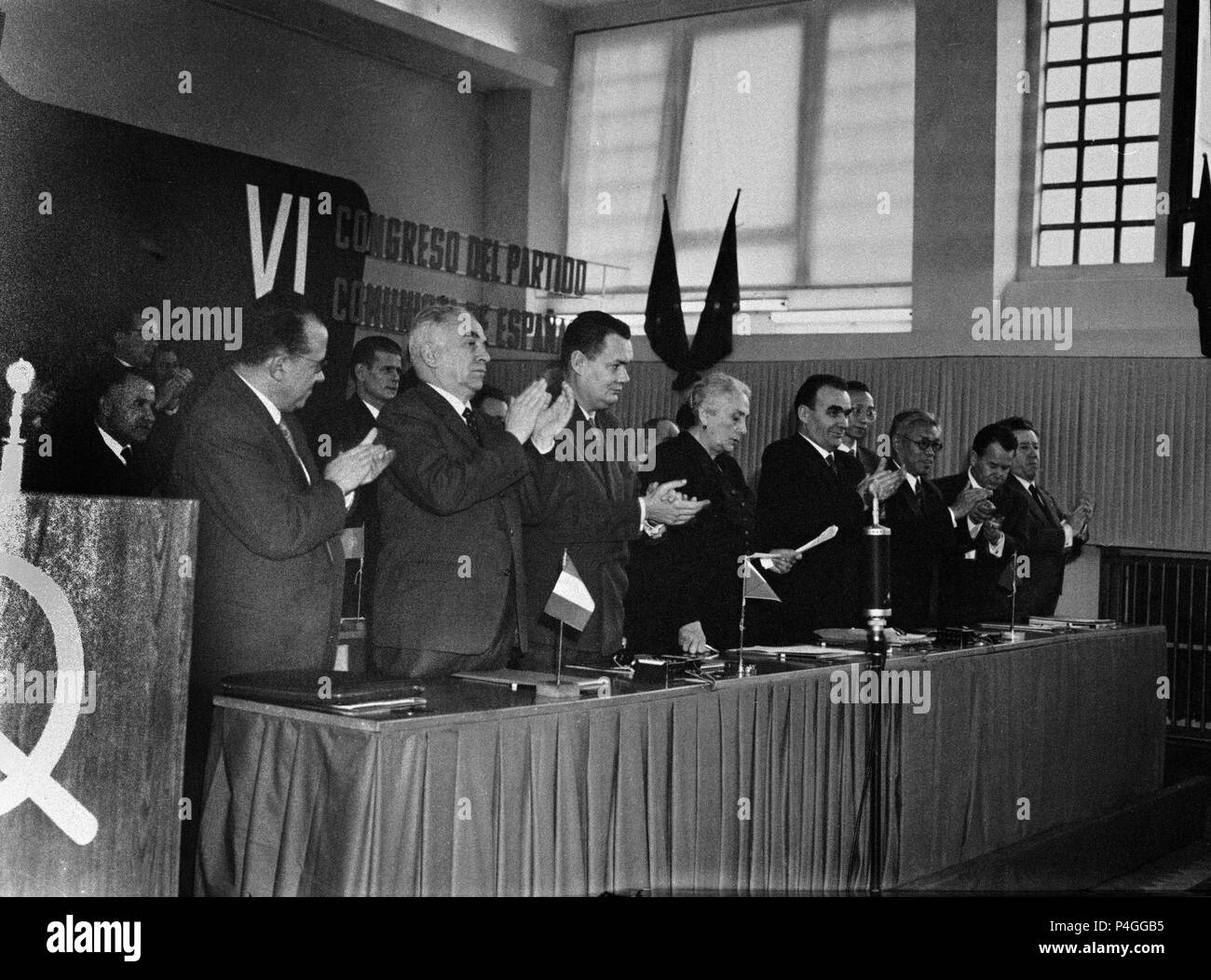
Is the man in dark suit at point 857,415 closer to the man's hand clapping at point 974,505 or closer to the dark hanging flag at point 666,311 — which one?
the man's hand clapping at point 974,505

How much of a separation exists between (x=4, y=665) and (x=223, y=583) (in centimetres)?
99

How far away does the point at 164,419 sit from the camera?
4859 millimetres

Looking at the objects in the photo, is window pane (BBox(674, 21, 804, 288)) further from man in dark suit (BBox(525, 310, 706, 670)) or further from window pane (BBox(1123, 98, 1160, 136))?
man in dark suit (BBox(525, 310, 706, 670))

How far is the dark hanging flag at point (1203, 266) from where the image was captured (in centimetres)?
770

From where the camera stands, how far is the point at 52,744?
1.89m

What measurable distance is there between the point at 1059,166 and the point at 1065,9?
3.36 ft

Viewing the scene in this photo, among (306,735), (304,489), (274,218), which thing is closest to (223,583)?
(304,489)

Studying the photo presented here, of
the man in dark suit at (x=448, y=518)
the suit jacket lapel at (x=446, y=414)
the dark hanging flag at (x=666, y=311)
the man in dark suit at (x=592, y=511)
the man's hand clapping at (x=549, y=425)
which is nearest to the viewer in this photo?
the man in dark suit at (x=448, y=518)

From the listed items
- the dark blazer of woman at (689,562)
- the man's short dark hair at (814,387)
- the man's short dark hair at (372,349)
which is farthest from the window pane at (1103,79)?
the dark blazer of woman at (689,562)

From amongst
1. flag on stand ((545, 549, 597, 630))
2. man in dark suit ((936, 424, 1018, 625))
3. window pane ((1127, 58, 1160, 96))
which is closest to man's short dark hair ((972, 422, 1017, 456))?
man in dark suit ((936, 424, 1018, 625))

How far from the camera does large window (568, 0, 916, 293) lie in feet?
31.1

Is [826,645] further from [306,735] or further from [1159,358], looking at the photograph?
[1159,358]

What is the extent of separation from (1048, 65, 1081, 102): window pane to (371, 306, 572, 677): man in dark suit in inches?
276
